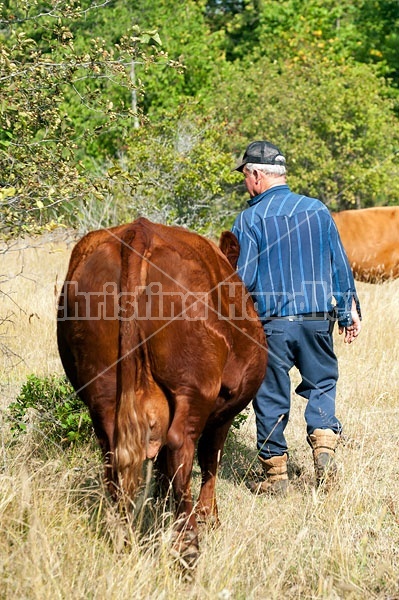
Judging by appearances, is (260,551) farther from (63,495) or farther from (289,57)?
(289,57)

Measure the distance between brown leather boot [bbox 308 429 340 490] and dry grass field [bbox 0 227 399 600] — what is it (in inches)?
4.0

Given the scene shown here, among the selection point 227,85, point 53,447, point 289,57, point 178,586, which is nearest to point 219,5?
point 289,57

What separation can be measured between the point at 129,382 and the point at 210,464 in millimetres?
1045

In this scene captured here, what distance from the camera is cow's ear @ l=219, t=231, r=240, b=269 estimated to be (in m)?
4.32

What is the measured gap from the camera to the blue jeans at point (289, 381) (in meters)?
4.80

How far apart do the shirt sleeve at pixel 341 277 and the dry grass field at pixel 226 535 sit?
0.91 metres

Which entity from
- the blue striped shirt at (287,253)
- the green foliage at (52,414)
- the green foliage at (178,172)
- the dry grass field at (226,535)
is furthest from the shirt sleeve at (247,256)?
the green foliage at (178,172)

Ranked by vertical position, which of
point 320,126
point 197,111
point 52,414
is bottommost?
point 52,414

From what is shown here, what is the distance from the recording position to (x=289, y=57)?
22.0 m

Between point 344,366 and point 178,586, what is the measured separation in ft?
14.6

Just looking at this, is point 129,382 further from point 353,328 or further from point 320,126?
point 320,126

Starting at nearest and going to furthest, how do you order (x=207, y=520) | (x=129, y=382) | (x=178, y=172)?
(x=129, y=382)
(x=207, y=520)
(x=178, y=172)

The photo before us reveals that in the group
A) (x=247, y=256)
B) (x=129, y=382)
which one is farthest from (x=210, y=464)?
(x=247, y=256)

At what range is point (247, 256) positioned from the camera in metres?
4.70
